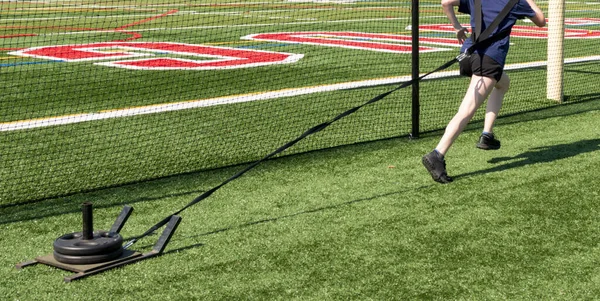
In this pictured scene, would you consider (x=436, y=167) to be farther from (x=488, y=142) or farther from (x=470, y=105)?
(x=488, y=142)

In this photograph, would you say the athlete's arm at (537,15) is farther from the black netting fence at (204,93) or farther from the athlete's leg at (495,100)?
the black netting fence at (204,93)

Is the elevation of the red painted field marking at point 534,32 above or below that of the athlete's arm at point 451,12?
below

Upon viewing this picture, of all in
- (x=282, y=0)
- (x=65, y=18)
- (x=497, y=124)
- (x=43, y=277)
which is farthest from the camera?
(x=282, y=0)

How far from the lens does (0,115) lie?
1041 centimetres

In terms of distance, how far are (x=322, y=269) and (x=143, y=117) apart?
553cm

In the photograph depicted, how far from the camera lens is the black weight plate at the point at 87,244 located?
494cm

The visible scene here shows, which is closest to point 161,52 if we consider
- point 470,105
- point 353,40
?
point 353,40

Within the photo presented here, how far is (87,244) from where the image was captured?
16.4 feet

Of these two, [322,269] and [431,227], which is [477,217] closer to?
[431,227]

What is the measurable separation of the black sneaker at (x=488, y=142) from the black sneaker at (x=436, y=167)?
1.10 metres

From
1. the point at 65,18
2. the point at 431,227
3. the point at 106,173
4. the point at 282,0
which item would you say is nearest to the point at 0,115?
the point at 106,173

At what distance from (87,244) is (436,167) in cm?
283

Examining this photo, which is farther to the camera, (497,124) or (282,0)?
(282,0)

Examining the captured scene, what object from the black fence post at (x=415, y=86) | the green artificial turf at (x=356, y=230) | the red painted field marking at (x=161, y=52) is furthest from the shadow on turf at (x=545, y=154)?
the red painted field marking at (x=161, y=52)
